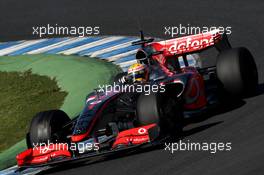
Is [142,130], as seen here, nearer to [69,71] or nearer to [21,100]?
[21,100]

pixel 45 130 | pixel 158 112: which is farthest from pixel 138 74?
pixel 45 130

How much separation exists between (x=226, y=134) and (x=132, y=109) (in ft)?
5.31

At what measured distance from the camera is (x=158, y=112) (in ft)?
38.0

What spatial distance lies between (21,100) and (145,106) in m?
5.19

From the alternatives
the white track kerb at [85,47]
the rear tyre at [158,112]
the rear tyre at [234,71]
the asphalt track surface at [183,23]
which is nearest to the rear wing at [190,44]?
the asphalt track surface at [183,23]

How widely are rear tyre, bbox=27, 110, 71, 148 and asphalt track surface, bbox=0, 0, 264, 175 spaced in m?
0.59

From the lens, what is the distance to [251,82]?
43.1 feet

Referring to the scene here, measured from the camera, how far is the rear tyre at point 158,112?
1157 cm

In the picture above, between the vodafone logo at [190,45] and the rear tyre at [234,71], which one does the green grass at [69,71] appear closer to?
the vodafone logo at [190,45]

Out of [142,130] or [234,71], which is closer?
[142,130]

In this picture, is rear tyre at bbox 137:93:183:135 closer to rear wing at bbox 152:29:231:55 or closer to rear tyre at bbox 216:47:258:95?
rear tyre at bbox 216:47:258:95

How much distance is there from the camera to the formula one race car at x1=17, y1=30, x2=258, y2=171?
11.6m

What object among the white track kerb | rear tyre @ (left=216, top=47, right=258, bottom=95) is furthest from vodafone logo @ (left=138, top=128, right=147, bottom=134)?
the white track kerb

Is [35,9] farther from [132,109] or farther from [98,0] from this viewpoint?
[132,109]
